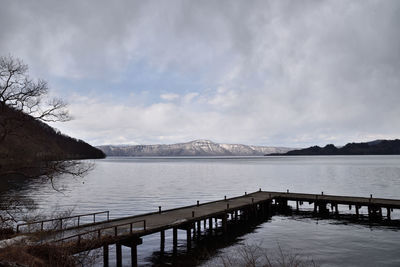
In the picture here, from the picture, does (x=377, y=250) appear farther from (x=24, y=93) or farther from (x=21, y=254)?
Answer: (x=24, y=93)

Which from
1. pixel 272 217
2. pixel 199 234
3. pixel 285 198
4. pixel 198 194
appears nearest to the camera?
pixel 199 234

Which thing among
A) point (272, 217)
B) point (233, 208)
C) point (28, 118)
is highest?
point (28, 118)

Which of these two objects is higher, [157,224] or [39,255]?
[39,255]

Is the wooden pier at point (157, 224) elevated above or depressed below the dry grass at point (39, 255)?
below

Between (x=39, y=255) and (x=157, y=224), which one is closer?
(x=39, y=255)

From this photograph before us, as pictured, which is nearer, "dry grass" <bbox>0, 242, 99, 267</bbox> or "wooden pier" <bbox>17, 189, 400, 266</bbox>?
"dry grass" <bbox>0, 242, 99, 267</bbox>

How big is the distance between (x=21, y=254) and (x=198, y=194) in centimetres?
5293

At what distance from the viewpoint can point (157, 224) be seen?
2606 centimetres

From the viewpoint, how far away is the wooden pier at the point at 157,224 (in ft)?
65.8

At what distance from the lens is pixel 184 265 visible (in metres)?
23.7

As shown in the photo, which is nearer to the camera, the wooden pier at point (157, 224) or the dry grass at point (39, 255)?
the dry grass at point (39, 255)

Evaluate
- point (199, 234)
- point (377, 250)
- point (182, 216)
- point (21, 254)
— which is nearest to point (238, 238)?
point (199, 234)

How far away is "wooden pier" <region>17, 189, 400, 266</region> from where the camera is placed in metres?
20.1

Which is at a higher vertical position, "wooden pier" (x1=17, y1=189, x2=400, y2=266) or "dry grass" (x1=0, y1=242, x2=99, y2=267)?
"dry grass" (x1=0, y1=242, x2=99, y2=267)
